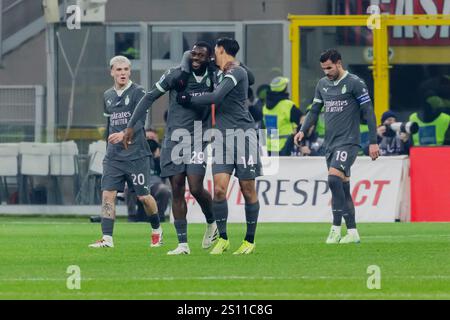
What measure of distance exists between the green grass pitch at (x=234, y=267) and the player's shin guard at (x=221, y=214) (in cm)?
33

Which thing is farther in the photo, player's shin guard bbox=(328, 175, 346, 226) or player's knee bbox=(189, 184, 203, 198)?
player's shin guard bbox=(328, 175, 346, 226)

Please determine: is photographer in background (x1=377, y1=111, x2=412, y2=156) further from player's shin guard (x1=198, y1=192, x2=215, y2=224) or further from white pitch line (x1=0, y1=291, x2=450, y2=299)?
white pitch line (x1=0, y1=291, x2=450, y2=299)

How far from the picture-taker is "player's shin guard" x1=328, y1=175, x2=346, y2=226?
1820 cm

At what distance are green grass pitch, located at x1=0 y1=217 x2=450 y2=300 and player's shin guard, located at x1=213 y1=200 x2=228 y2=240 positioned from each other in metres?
0.33

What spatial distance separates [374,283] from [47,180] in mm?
15971

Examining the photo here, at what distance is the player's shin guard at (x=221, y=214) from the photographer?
16422mm

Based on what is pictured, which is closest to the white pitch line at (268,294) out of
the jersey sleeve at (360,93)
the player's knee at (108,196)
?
the player's knee at (108,196)

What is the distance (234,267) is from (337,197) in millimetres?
3896

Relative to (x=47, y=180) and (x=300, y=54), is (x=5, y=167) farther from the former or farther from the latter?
(x=300, y=54)

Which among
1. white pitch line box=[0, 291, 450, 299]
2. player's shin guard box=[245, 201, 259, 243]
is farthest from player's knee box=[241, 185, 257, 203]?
white pitch line box=[0, 291, 450, 299]

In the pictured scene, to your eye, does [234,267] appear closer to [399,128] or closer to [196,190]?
[196,190]

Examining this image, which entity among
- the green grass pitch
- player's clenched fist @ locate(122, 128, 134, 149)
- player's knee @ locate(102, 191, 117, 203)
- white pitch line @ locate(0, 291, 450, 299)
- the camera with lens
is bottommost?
white pitch line @ locate(0, 291, 450, 299)

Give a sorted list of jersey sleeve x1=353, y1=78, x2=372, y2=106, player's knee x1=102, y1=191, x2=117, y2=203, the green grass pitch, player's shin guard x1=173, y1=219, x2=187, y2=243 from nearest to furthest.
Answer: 1. the green grass pitch
2. player's shin guard x1=173, y1=219, x2=187, y2=243
3. player's knee x1=102, y1=191, x2=117, y2=203
4. jersey sleeve x1=353, y1=78, x2=372, y2=106

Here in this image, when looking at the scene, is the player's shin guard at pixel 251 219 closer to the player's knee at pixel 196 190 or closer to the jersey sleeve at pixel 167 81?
the player's knee at pixel 196 190
